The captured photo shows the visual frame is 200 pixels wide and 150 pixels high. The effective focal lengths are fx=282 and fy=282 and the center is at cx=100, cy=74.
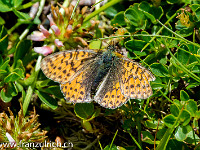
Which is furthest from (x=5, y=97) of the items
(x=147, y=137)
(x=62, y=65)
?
(x=147, y=137)

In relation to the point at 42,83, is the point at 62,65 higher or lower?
higher

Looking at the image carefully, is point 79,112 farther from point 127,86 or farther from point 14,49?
point 14,49

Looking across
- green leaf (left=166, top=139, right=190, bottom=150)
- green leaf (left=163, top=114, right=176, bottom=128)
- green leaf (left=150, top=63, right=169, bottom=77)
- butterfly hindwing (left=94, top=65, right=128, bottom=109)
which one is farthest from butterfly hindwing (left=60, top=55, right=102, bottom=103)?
green leaf (left=166, top=139, right=190, bottom=150)

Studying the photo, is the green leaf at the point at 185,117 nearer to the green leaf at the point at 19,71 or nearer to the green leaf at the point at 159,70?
the green leaf at the point at 159,70

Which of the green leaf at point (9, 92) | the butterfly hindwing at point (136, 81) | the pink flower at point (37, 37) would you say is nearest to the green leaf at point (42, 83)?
the green leaf at point (9, 92)

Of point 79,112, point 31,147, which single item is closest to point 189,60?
point 79,112

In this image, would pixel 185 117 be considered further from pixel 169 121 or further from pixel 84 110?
pixel 84 110

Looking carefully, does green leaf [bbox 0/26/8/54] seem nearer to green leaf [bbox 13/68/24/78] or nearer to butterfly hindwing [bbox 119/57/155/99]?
green leaf [bbox 13/68/24/78]
